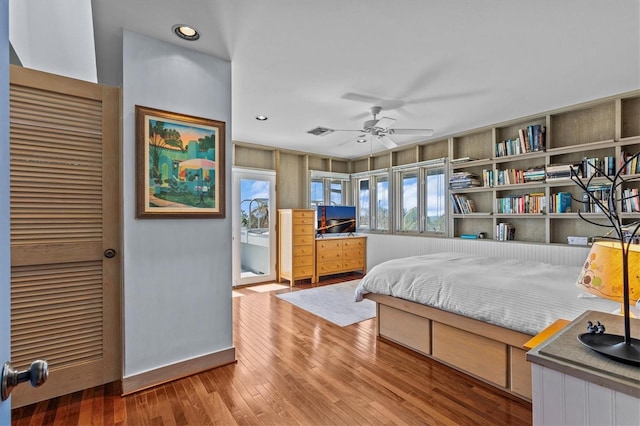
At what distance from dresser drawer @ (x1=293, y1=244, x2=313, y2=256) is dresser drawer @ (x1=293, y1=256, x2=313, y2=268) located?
7 cm

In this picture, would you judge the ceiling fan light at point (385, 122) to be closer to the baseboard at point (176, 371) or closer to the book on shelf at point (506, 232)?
the book on shelf at point (506, 232)

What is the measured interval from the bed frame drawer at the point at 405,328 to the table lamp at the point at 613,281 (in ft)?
5.34

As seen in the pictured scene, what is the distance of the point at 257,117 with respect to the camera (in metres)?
4.05

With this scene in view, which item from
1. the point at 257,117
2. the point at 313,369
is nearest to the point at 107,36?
the point at 257,117

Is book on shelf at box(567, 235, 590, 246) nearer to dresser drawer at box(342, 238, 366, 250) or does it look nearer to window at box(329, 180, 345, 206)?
dresser drawer at box(342, 238, 366, 250)

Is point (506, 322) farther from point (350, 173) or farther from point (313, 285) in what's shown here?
point (350, 173)

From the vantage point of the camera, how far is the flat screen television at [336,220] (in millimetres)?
6020

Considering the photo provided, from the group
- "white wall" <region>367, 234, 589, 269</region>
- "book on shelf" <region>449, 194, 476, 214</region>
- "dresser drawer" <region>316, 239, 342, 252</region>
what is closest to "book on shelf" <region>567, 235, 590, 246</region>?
"white wall" <region>367, 234, 589, 269</region>

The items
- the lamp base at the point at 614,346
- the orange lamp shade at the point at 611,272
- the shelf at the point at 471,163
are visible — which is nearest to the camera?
the lamp base at the point at 614,346

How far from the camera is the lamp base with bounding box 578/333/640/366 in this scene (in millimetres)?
905

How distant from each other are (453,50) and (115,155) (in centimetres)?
271

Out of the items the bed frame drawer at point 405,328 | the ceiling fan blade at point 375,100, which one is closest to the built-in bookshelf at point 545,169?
the ceiling fan blade at point 375,100

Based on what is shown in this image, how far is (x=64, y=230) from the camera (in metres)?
2.13

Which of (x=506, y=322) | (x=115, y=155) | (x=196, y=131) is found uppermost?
(x=196, y=131)
